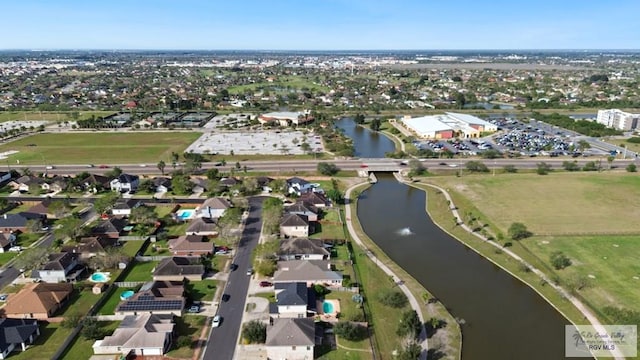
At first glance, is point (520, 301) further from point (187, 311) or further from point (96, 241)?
point (96, 241)

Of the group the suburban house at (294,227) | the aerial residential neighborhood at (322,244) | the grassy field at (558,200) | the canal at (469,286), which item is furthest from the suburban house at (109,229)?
the grassy field at (558,200)

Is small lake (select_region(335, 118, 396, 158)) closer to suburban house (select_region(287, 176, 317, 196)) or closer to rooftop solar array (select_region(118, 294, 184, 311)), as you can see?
suburban house (select_region(287, 176, 317, 196))

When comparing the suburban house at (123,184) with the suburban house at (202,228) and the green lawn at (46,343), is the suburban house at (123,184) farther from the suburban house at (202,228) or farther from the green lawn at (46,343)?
the green lawn at (46,343)

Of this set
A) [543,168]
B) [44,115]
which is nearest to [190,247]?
[543,168]

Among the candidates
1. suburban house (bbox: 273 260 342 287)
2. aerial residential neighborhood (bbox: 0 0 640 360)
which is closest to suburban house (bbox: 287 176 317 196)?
aerial residential neighborhood (bbox: 0 0 640 360)

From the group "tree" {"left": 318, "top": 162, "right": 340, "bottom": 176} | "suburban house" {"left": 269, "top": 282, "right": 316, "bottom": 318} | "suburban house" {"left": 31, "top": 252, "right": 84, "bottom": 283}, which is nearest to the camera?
"suburban house" {"left": 269, "top": 282, "right": 316, "bottom": 318}

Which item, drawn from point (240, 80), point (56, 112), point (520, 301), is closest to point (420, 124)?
point (520, 301)

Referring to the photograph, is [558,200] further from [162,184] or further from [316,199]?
[162,184]
